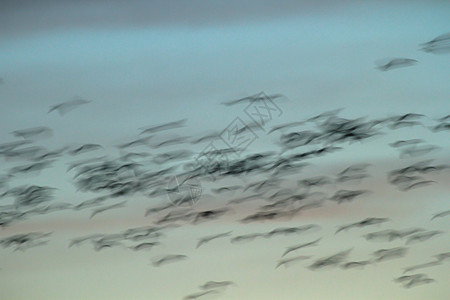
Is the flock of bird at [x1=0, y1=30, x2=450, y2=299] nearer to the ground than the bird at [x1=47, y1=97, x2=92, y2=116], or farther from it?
nearer to the ground

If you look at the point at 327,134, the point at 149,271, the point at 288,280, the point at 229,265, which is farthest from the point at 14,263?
the point at 327,134

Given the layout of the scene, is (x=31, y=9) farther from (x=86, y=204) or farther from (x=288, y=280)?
(x=288, y=280)

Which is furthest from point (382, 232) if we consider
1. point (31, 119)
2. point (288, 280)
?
point (31, 119)

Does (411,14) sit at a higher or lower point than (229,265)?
higher

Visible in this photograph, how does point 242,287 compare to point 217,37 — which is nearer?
point 217,37

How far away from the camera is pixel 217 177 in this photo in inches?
61.9

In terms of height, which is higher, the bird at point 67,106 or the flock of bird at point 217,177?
the bird at point 67,106

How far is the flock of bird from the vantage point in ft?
5.08

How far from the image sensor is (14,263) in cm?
162

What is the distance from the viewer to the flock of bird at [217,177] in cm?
155

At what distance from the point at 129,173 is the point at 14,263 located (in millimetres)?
422

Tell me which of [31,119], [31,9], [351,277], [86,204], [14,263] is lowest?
[351,277]

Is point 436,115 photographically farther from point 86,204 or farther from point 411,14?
point 86,204

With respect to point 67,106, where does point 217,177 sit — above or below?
below
